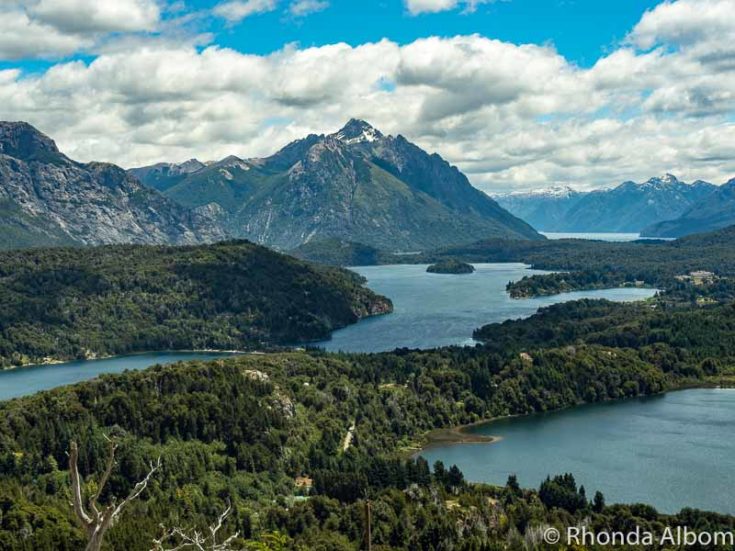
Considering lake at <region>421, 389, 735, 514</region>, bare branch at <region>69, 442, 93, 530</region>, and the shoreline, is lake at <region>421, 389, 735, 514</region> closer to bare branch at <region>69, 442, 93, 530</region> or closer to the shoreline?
the shoreline

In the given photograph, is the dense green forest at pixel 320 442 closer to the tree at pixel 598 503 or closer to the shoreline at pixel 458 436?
the tree at pixel 598 503

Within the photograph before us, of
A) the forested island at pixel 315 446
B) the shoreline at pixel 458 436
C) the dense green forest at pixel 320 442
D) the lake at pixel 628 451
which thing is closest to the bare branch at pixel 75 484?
the forested island at pixel 315 446

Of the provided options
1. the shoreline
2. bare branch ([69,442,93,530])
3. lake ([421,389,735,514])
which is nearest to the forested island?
the shoreline

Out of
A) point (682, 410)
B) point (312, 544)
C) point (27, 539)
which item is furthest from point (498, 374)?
point (27, 539)

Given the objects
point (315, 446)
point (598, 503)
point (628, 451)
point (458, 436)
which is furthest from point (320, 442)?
point (598, 503)

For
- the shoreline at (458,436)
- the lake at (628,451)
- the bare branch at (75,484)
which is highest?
the bare branch at (75,484)

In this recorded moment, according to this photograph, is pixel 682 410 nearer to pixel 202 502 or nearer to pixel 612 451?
pixel 612 451
